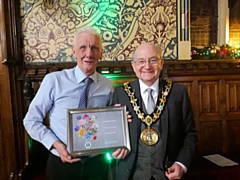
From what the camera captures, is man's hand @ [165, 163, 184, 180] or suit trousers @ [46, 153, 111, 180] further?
suit trousers @ [46, 153, 111, 180]

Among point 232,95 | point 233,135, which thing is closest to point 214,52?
point 232,95

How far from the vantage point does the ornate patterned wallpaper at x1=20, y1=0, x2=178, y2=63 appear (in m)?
2.46

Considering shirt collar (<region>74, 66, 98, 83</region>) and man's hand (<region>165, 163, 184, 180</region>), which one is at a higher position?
shirt collar (<region>74, 66, 98, 83</region>)

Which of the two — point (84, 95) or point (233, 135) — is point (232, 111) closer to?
point (233, 135)

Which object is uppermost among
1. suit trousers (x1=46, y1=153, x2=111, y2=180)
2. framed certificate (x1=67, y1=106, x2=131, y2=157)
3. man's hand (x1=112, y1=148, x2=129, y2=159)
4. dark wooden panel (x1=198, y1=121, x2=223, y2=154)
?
framed certificate (x1=67, y1=106, x2=131, y2=157)

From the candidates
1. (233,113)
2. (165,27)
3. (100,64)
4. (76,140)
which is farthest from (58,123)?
(233,113)

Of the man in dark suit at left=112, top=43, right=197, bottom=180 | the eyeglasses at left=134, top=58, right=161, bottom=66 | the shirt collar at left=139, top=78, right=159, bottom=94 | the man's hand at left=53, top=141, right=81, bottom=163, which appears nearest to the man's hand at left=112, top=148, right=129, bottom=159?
the man in dark suit at left=112, top=43, right=197, bottom=180

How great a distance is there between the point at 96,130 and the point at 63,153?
6.6 inches

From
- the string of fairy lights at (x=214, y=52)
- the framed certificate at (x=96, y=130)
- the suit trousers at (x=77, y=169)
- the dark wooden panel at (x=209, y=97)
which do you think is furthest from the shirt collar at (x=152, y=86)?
the string of fairy lights at (x=214, y=52)

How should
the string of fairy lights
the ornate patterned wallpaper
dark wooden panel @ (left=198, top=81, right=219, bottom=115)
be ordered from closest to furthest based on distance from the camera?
the ornate patterned wallpaper, dark wooden panel @ (left=198, top=81, right=219, bottom=115), the string of fairy lights

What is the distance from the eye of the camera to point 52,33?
97.6 inches

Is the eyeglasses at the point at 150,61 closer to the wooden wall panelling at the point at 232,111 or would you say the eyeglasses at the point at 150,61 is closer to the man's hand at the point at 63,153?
the man's hand at the point at 63,153

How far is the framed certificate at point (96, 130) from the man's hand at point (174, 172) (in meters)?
0.19

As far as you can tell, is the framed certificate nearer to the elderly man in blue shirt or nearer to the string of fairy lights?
the elderly man in blue shirt
